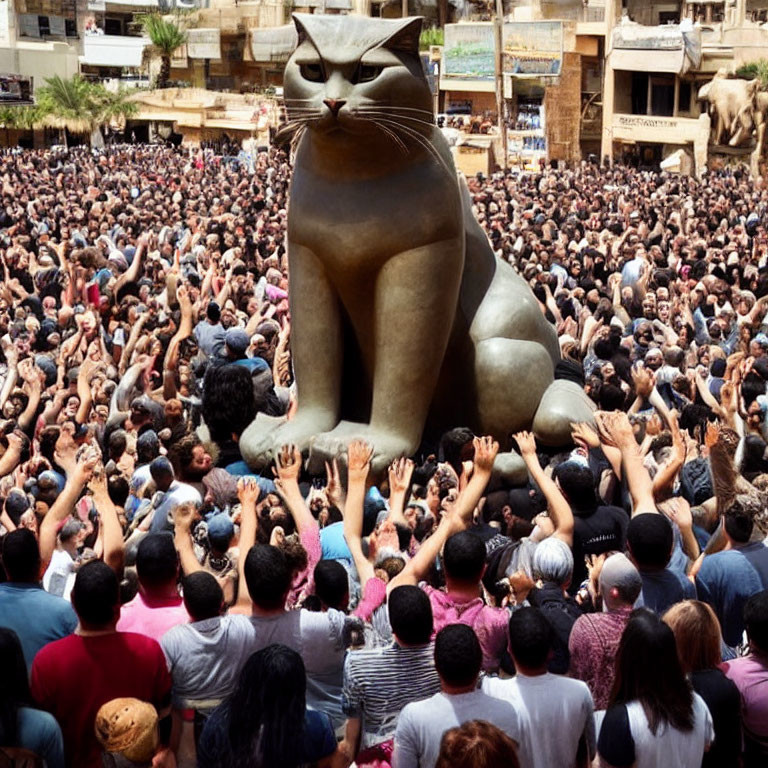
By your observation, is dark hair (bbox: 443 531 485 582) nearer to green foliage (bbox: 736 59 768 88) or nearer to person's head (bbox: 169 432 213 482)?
person's head (bbox: 169 432 213 482)

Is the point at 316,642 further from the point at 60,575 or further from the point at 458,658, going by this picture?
the point at 60,575

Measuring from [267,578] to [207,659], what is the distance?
0.28m

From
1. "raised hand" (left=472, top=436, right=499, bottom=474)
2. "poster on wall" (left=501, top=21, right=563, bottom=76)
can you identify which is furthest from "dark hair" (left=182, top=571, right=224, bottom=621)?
"poster on wall" (left=501, top=21, right=563, bottom=76)

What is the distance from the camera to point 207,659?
367 centimetres

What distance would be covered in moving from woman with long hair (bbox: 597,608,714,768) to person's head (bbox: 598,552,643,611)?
0.51 m

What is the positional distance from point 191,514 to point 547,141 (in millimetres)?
39532

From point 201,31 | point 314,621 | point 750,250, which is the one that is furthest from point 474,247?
point 201,31

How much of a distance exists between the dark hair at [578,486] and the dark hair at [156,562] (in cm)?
170

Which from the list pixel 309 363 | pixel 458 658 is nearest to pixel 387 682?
pixel 458 658

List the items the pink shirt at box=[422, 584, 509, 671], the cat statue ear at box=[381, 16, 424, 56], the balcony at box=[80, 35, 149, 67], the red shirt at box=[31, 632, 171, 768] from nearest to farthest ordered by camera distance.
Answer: the red shirt at box=[31, 632, 171, 768] → the pink shirt at box=[422, 584, 509, 671] → the cat statue ear at box=[381, 16, 424, 56] → the balcony at box=[80, 35, 149, 67]

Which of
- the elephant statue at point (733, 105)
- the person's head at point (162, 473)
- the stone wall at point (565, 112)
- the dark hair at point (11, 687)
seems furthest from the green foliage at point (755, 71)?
the dark hair at point (11, 687)

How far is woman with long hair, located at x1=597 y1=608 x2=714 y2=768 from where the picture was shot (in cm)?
331

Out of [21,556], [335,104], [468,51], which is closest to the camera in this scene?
[21,556]

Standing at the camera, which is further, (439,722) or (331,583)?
(331,583)
